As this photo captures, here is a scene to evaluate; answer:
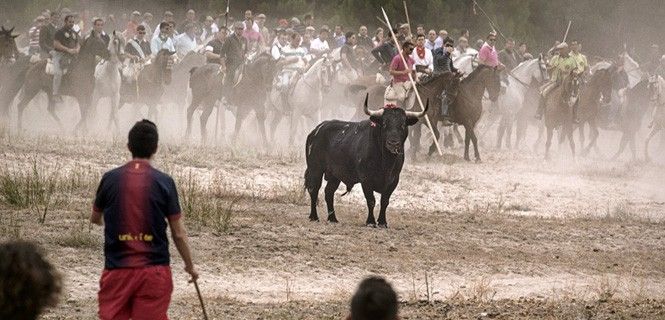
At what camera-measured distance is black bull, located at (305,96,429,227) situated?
1820cm

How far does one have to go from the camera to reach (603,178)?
28062 mm

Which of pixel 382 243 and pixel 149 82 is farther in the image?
pixel 149 82

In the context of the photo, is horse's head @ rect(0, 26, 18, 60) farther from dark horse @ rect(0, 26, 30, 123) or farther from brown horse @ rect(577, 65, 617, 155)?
brown horse @ rect(577, 65, 617, 155)

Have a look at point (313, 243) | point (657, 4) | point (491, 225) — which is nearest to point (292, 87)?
point (491, 225)

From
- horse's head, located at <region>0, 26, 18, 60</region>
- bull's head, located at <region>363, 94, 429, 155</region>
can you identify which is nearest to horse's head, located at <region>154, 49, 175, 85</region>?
horse's head, located at <region>0, 26, 18, 60</region>

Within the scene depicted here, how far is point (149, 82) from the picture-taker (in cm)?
3275

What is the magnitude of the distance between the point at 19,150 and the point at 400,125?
7514mm

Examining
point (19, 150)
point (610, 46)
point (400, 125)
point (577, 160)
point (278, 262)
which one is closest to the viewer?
point (278, 262)

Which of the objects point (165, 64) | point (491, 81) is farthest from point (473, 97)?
point (165, 64)

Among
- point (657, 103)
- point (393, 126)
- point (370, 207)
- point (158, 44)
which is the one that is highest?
point (158, 44)

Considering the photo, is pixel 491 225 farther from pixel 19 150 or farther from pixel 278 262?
pixel 19 150

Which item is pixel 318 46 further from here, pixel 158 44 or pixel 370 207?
pixel 370 207

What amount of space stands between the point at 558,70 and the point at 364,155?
15248mm

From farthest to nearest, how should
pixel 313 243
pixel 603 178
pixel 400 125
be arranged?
pixel 603 178
pixel 400 125
pixel 313 243
